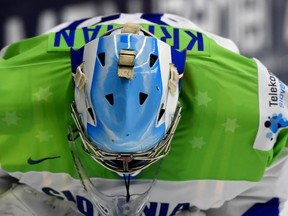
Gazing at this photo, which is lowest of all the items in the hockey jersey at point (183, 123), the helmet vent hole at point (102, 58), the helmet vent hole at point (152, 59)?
the hockey jersey at point (183, 123)

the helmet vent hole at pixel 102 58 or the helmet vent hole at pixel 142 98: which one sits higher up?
the helmet vent hole at pixel 102 58

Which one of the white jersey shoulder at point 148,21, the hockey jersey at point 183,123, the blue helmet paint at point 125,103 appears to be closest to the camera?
the blue helmet paint at point 125,103

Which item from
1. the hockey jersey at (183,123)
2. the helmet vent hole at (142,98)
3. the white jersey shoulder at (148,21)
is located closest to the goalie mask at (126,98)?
the helmet vent hole at (142,98)

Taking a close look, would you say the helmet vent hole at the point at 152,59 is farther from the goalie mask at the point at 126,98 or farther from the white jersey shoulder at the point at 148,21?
the white jersey shoulder at the point at 148,21

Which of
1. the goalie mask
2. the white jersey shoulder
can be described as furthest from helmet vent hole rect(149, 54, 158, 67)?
the white jersey shoulder

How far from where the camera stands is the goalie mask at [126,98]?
3.11 ft

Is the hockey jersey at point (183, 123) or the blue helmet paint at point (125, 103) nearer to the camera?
the blue helmet paint at point (125, 103)

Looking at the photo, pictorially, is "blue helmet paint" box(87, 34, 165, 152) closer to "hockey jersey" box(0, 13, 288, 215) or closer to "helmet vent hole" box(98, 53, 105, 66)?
"helmet vent hole" box(98, 53, 105, 66)

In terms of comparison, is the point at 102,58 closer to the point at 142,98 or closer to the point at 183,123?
the point at 142,98

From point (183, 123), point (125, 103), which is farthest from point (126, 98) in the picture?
point (183, 123)

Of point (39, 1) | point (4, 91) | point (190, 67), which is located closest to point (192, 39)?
point (190, 67)

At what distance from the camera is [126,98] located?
3.10 ft

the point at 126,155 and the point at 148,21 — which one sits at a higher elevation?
the point at 148,21

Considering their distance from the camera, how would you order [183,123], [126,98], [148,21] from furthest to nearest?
1. [148,21]
2. [183,123]
3. [126,98]
